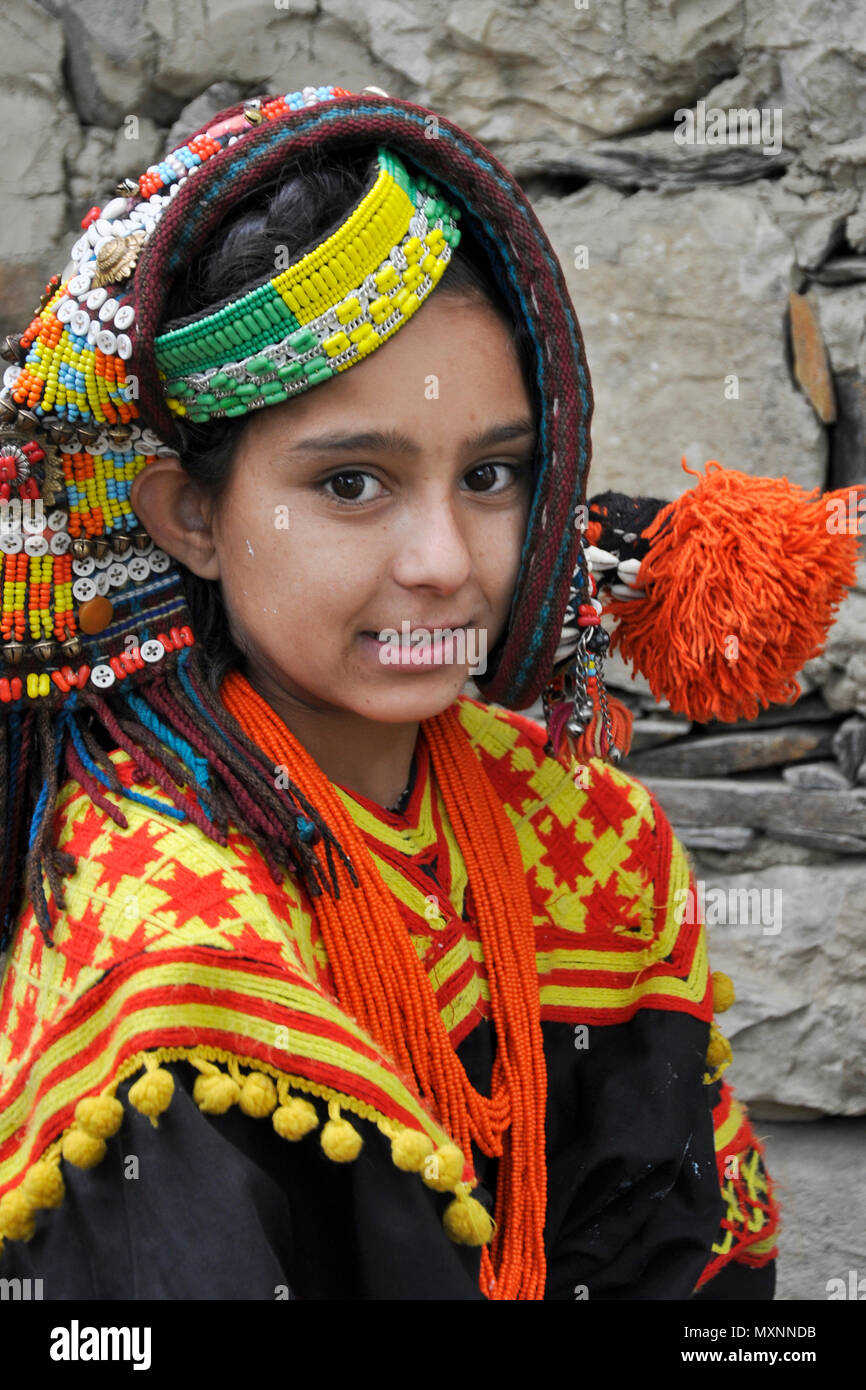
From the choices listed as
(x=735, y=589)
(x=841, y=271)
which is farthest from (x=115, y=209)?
(x=841, y=271)

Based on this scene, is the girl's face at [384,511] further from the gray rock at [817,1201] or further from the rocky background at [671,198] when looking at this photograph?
the gray rock at [817,1201]

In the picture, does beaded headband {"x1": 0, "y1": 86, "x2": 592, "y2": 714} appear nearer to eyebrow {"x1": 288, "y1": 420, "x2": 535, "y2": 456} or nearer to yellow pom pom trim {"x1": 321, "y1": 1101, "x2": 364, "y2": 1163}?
eyebrow {"x1": 288, "y1": 420, "x2": 535, "y2": 456}

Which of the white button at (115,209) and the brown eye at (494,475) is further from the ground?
the white button at (115,209)

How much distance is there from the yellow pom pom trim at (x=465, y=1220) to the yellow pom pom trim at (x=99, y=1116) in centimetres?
28

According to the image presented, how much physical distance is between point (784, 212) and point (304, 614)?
1624mm

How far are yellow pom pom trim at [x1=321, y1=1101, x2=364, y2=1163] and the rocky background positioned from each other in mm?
1666

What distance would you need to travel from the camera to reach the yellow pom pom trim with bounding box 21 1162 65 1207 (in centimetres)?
104

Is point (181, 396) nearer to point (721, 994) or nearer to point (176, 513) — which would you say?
point (176, 513)

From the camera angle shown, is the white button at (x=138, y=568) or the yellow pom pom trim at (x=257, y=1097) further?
the white button at (x=138, y=568)

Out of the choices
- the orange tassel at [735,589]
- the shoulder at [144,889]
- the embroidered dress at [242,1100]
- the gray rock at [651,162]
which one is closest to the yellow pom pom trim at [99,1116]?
the embroidered dress at [242,1100]

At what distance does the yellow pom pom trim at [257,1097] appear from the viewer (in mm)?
1043

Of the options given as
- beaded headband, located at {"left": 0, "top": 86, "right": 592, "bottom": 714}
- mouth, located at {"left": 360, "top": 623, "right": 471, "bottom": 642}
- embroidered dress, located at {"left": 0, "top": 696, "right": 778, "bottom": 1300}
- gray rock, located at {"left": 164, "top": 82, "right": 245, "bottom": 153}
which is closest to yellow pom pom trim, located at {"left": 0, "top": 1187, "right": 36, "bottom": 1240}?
embroidered dress, located at {"left": 0, "top": 696, "right": 778, "bottom": 1300}

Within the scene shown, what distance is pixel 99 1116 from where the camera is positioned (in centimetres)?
102

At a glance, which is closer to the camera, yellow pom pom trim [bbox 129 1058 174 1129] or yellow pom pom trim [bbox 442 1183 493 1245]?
yellow pom pom trim [bbox 129 1058 174 1129]
